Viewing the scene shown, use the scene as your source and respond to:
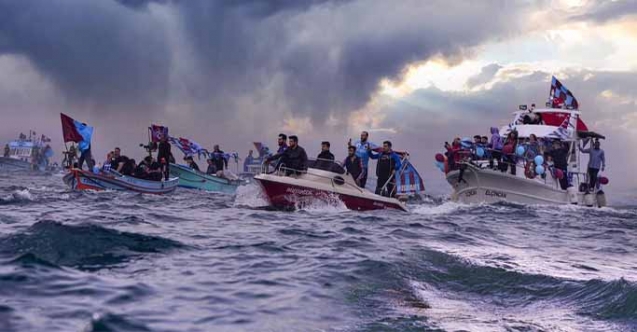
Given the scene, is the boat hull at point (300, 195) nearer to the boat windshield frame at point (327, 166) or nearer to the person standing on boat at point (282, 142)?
the boat windshield frame at point (327, 166)

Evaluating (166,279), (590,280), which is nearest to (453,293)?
(590,280)

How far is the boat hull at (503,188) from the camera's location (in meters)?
23.0

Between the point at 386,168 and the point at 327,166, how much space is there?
7.40ft

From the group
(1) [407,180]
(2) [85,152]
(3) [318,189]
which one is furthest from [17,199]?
(1) [407,180]

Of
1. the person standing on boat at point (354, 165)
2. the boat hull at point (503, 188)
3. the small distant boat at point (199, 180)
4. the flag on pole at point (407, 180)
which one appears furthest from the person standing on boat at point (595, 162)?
the small distant boat at point (199, 180)

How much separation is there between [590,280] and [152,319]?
597 cm

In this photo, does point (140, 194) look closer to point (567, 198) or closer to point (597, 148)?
point (567, 198)

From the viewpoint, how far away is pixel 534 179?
2322 cm

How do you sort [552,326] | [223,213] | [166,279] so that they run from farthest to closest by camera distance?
[223,213] < [166,279] < [552,326]

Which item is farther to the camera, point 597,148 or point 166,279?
point 597,148

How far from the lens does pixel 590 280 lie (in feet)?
28.5

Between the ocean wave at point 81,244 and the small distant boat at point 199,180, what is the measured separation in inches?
817

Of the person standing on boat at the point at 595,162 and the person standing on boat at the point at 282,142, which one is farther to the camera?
the person standing on boat at the point at 595,162

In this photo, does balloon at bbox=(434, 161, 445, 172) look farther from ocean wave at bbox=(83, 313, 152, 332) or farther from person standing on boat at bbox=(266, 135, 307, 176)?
ocean wave at bbox=(83, 313, 152, 332)
